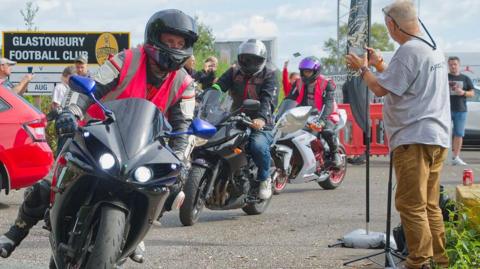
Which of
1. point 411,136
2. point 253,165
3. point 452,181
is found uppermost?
point 411,136

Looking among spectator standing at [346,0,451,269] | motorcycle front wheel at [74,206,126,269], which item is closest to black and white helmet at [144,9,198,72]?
motorcycle front wheel at [74,206,126,269]

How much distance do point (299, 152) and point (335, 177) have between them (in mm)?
1668

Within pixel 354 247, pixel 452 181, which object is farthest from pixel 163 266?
pixel 452 181

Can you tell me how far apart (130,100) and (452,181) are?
10769mm

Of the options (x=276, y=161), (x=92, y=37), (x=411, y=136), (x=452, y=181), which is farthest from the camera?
(x=92, y=37)

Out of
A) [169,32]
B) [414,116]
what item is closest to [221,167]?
[414,116]

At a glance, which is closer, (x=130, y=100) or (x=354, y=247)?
(x=130, y=100)

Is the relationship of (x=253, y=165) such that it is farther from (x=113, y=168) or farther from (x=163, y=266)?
(x=113, y=168)

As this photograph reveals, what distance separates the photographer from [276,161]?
41.8ft

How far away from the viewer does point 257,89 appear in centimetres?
1109

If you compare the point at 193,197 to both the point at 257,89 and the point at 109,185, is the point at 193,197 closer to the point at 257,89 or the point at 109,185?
the point at 257,89

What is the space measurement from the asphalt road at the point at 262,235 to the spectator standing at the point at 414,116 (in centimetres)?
83

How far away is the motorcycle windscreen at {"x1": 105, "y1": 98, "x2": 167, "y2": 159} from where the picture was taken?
5674 mm

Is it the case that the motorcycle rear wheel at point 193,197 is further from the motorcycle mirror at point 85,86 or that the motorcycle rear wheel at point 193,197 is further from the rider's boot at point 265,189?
the motorcycle mirror at point 85,86
